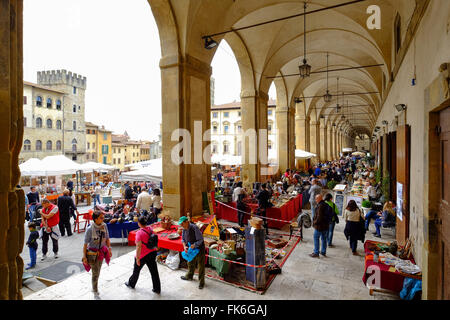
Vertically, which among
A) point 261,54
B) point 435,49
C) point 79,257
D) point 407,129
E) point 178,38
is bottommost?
point 79,257

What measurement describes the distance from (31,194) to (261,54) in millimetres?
12014

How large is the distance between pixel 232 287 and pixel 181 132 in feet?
15.0

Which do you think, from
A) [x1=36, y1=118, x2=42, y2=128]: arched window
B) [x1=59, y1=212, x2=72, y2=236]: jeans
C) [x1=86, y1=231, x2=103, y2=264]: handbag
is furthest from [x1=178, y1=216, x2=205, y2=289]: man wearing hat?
[x1=36, y1=118, x2=42, y2=128]: arched window

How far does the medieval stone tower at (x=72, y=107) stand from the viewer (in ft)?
143

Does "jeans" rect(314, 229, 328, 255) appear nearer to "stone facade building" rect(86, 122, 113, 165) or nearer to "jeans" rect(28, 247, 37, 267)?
"jeans" rect(28, 247, 37, 267)

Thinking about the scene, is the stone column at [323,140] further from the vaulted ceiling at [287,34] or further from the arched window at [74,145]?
the arched window at [74,145]

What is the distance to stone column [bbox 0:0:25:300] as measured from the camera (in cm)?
268

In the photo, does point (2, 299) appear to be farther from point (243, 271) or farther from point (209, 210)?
point (209, 210)

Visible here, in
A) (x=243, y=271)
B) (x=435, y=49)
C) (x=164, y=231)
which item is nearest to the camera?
(x=435, y=49)

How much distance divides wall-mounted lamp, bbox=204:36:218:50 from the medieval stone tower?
4286cm

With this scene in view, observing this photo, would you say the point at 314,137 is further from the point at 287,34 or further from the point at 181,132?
the point at 181,132

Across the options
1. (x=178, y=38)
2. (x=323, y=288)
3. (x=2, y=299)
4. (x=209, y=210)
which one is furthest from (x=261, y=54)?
(x=2, y=299)

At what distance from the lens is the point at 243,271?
552 centimetres

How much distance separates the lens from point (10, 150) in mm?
2803
